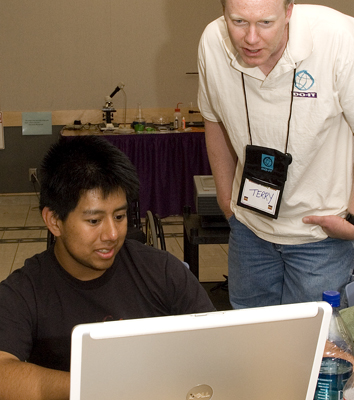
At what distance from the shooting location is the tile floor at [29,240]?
383cm

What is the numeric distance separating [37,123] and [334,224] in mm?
4550

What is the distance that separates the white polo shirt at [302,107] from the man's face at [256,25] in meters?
0.12

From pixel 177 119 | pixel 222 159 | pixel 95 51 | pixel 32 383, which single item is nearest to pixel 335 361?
pixel 32 383

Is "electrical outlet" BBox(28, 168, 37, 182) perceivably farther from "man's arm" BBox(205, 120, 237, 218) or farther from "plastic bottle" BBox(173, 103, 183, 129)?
"man's arm" BBox(205, 120, 237, 218)

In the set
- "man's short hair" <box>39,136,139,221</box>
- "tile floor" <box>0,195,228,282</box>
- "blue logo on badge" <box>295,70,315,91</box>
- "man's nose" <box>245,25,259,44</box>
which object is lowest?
"tile floor" <box>0,195,228,282</box>

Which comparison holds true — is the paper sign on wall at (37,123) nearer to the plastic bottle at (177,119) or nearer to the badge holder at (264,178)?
the plastic bottle at (177,119)

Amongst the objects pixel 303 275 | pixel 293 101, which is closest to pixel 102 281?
pixel 303 275

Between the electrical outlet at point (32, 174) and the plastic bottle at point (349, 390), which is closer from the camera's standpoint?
the plastic bottle at point (349, 390)

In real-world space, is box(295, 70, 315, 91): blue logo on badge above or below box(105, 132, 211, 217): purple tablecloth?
above

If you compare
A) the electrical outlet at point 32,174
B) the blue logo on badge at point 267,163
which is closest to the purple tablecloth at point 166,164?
the electrical outlet at point 32,174

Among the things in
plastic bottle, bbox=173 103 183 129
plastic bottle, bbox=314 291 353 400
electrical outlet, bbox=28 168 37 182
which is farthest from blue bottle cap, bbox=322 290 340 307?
electrical outlet, bbox=28 168 37 182

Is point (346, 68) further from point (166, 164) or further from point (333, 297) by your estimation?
point (166, 164)

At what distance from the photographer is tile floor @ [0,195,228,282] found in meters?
3.83

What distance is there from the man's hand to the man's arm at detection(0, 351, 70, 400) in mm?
825
